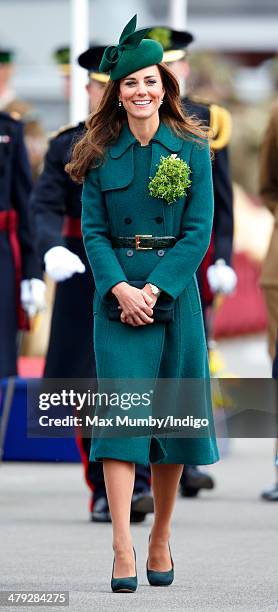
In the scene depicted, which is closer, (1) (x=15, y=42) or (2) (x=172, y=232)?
→ (2) (x=172, y=232)

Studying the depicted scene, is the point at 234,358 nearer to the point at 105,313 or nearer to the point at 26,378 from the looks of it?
the point at 26,378

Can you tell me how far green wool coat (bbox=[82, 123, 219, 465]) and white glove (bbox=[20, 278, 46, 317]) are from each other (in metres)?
2.43

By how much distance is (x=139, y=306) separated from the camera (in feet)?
19.6

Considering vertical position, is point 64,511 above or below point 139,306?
below

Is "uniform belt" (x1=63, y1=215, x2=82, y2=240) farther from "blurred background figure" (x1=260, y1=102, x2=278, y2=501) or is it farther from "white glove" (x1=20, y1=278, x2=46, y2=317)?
"blurred background figure" (x1=260, y1=102, x2=278, y2=501)

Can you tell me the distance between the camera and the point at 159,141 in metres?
6.14

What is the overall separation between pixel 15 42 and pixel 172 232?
32.9 m

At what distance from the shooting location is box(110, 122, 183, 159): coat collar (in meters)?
6.13

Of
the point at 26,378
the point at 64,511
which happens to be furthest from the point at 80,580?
the point at 26,378

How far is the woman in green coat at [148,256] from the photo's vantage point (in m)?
5.99

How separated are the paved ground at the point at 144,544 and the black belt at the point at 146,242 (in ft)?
3.52

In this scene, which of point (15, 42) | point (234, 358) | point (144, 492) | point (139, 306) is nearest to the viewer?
point (139, 306)

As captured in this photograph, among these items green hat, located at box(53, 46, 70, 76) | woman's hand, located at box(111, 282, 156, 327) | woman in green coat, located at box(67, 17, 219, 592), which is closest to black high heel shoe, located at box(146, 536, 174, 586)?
woman in green coat, located at box(67, 17, 219, 592)

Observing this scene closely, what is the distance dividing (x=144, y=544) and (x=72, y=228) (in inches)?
59.1
